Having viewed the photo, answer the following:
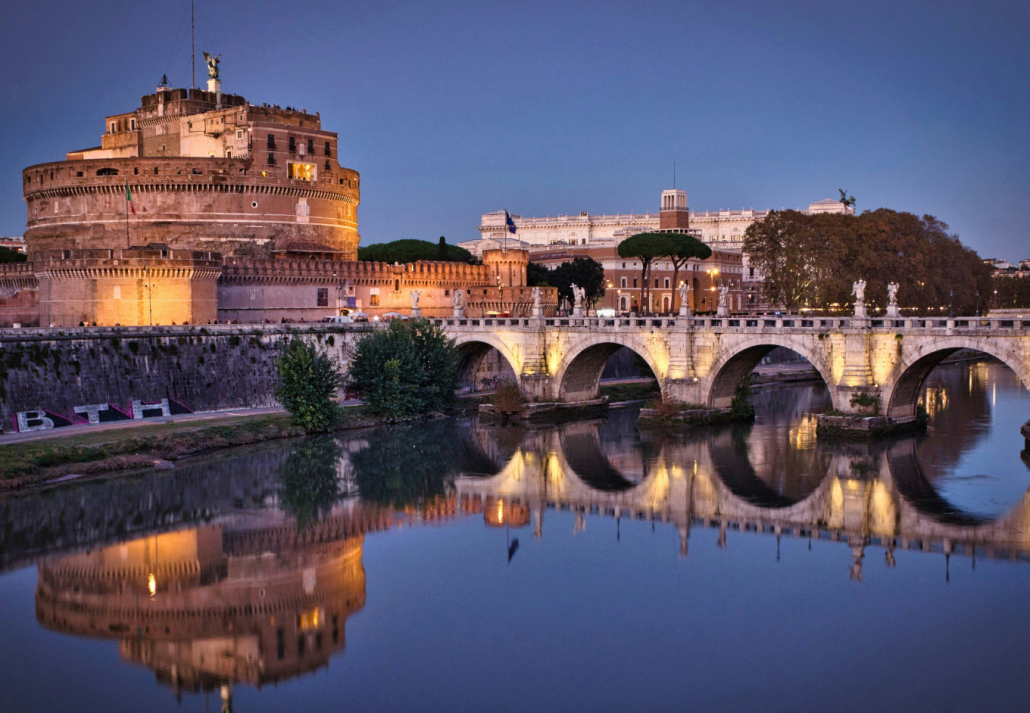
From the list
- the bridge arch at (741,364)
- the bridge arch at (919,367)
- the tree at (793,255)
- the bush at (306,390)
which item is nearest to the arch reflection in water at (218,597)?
the bush at (306,390)

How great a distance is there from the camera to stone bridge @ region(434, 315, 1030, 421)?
37.9 m

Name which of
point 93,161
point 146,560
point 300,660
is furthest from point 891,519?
point 93,161

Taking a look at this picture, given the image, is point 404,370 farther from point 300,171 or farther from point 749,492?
point 300,171

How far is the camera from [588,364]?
5047cm

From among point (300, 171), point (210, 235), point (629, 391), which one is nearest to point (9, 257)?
point (210, 235)

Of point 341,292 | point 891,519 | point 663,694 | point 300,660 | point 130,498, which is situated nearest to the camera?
point 663,694

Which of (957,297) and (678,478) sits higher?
(957,297)

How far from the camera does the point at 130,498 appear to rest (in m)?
32.2

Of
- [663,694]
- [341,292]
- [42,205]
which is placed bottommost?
[663,694]

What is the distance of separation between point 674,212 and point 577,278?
45.7 m

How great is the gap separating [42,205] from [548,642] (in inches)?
2204

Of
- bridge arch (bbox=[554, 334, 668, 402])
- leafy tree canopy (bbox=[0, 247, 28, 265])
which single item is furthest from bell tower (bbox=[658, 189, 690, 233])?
bridge arch (bbox=[554, 334, 668, 402])

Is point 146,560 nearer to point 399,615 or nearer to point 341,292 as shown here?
point 399,615

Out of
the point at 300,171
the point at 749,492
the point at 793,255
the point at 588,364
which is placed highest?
the point at 300,171
